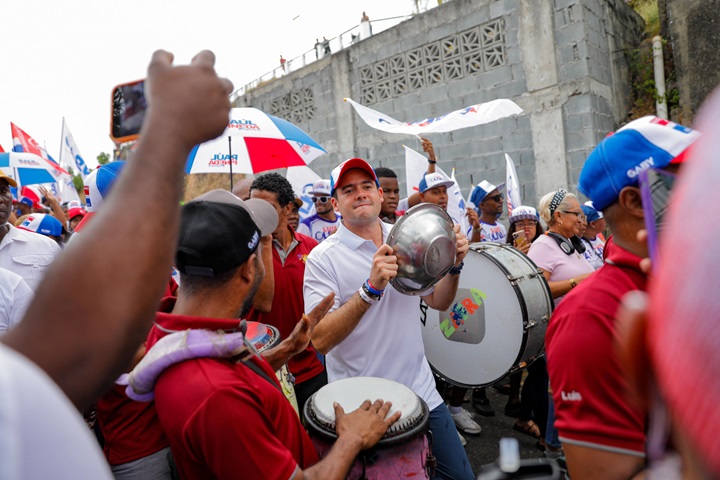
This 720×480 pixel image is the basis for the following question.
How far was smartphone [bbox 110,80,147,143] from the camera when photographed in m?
1.31

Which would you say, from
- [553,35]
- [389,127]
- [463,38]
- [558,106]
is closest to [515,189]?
[389,127]

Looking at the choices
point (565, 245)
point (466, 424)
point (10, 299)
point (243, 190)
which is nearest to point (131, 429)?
point (10, 299)

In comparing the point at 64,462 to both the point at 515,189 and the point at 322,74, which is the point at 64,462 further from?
the point at 322,74

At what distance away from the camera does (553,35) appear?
8898 mm

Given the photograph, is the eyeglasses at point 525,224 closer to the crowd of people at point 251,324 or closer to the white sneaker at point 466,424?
the white sneaker at point 466,424

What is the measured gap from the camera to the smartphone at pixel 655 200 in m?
1.03

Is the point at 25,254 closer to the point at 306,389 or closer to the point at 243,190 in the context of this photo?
the point at 243,190

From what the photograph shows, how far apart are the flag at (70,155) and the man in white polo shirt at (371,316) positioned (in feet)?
33.3

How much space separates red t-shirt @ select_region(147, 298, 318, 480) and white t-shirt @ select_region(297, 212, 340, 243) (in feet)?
15.9

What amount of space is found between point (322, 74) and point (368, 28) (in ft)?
5.37

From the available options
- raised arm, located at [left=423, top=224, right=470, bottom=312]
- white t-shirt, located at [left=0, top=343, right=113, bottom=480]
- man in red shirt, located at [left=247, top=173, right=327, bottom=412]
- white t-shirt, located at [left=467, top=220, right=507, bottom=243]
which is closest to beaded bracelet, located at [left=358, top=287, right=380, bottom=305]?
raised arm, located at [left=423, top=224, right=470, bottom=312]

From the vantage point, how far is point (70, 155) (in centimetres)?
1138

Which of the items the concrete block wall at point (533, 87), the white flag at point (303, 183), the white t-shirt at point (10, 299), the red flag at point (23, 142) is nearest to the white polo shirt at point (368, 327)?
the white t-shirt at point (10, 299)

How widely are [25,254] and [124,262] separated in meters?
3.63
